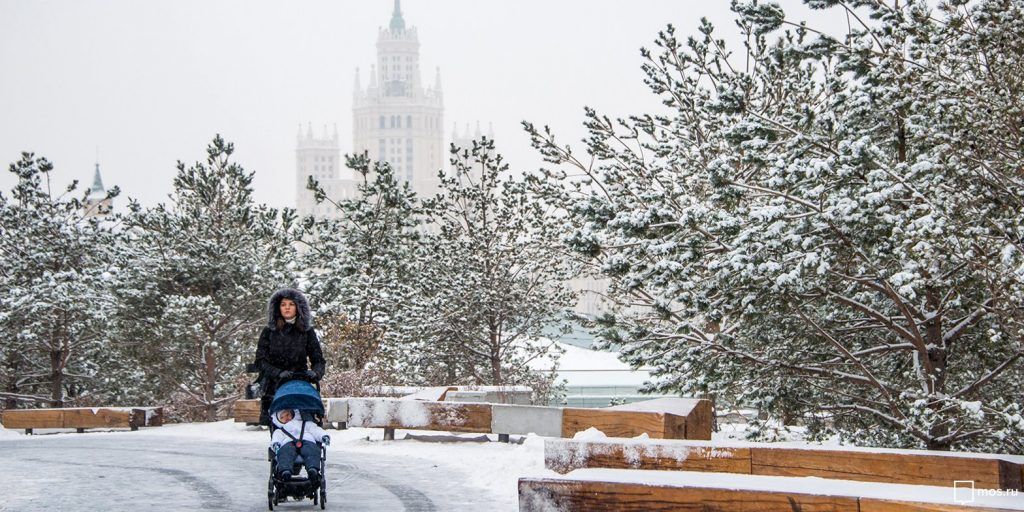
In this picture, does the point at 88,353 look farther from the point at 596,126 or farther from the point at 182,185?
the point at 596,126

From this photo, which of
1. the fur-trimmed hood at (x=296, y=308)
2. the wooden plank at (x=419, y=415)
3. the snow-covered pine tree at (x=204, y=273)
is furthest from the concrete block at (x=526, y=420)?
the snow-covered pine tree at (x=204, y=273)

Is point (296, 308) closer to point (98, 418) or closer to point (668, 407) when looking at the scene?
point (668, 407)

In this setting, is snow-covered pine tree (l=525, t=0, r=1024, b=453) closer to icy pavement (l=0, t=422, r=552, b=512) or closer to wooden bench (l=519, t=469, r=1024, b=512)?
icy pavement (l=0, t=422, r=552, b=512)

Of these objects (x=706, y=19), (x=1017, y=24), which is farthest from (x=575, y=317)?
(x=1017, y=24)

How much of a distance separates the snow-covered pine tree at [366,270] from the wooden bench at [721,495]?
71.9 ft

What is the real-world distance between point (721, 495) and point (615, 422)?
5.20 metres

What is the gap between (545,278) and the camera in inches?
1194

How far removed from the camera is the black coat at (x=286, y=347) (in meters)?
9.93

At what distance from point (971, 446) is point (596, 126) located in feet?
28.6

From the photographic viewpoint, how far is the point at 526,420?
48.4 feet

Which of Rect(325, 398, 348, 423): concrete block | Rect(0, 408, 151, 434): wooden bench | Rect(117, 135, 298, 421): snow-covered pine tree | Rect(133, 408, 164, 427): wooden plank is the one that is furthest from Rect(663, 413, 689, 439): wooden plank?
Rect(117, 135, 298, 421): snow-covered pine tree

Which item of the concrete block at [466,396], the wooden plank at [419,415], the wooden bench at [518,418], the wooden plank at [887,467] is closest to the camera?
the wooden plank at [887,467]

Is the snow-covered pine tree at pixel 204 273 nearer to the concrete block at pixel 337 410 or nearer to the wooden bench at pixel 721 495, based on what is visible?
the concrete block at pixel 337 410

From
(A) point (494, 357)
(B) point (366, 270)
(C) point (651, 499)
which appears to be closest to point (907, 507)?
(C) point (651, 499)
